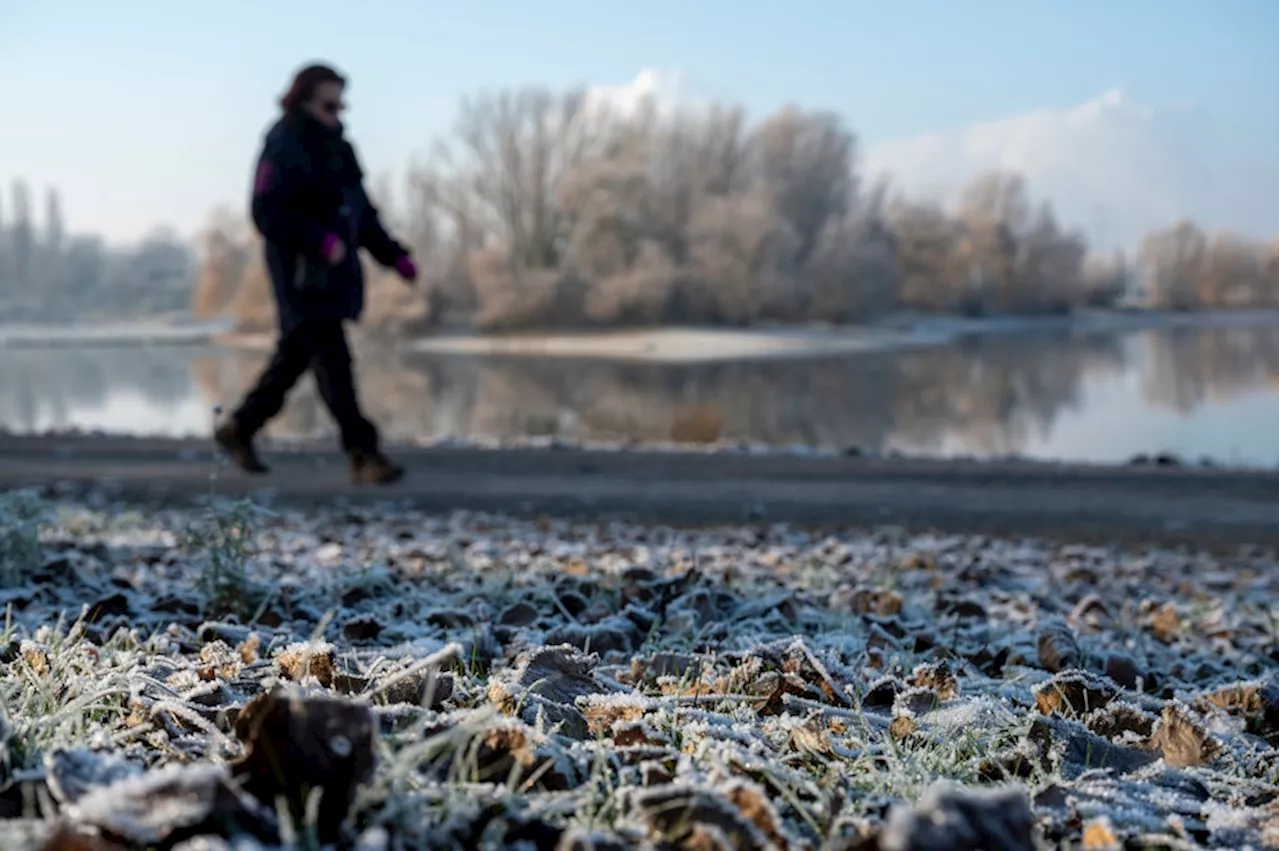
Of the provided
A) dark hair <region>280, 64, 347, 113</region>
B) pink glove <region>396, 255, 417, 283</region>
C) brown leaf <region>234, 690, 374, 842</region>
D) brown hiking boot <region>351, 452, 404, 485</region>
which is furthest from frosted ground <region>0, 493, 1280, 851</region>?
brown hiking boot <region>351, 452, 404, 485</region>

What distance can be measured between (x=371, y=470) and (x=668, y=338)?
36387 mm

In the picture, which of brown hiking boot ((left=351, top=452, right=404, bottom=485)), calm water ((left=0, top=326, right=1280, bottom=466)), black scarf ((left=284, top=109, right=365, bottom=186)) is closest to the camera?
black scarf ((left=284, top=109, right=365, bottom=186))

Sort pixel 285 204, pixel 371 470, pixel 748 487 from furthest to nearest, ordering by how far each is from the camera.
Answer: pixel 748 487 < pixel 371 470 < pixel 285 204

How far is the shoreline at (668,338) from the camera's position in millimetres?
39031

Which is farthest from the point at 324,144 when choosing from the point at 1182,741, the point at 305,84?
the point at 1182,741

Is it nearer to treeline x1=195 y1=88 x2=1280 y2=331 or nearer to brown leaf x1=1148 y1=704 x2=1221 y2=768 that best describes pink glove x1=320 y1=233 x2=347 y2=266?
brown leaf x1=1148 y1=704 x2=1221 y2=768

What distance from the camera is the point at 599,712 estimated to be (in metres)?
1.63

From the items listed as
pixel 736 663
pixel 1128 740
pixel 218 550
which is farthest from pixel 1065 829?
pixel 218 550

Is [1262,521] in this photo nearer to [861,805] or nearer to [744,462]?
[744,462]

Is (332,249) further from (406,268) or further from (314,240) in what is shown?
(406,268)

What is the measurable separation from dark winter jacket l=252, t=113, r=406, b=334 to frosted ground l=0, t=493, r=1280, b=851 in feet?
9.59

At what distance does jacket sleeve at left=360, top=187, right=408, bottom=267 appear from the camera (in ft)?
22.1

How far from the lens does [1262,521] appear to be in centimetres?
737

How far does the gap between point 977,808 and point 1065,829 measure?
1.30 feet
